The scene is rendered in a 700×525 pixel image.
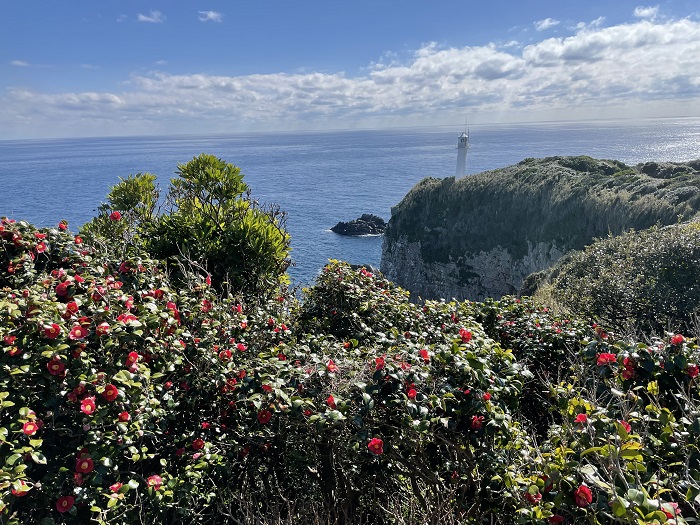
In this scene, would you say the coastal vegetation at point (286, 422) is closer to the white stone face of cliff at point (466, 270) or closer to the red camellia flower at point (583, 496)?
the red camellia flower at point (583, 496)

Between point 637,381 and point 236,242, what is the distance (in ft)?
25.6

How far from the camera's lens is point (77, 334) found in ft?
12.6

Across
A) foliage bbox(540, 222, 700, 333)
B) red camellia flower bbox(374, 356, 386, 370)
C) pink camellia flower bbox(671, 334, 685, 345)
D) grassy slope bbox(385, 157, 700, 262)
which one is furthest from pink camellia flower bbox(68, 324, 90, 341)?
grassy slope bbox(385, 157, 700, 262)

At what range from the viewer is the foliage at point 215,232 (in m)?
9.95

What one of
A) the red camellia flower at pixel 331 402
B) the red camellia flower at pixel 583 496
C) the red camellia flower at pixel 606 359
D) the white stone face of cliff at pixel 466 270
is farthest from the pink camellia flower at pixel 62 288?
the white stone face of cliff at pixel 466 270

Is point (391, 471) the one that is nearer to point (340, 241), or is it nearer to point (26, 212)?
point (340, 241)

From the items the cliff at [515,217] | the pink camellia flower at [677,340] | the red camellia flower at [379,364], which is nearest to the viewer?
the red camellia flower at [379,364]

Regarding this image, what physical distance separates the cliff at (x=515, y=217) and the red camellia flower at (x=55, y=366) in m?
35.1

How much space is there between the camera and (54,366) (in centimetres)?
372

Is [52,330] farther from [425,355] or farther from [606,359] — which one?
→ [606,359]

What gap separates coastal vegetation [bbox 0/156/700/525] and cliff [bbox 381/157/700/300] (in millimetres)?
32273

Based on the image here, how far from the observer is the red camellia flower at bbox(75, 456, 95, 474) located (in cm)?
354

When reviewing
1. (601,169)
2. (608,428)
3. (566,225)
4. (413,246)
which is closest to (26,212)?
(413,246)

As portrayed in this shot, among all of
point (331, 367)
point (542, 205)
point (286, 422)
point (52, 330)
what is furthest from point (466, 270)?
point (52, 330)
